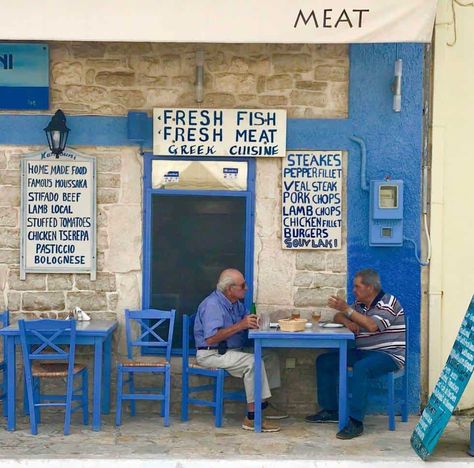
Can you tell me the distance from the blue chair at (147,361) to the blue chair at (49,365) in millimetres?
354

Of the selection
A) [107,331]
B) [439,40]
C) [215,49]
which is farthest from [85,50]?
[439,40]

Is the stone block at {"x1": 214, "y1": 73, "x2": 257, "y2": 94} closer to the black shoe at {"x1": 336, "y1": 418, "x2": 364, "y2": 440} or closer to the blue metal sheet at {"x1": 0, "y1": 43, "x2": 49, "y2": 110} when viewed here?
the blue metal sheet at {"x1": 0, "y1": 43, "x2": 49, "y2": 110}

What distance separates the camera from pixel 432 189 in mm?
8578

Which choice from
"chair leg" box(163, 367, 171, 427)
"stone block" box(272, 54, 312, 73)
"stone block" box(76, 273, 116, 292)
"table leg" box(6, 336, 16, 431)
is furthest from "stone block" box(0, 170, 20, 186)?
"stone block" box(272, 54, 312, 73)

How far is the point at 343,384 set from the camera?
25.7ft

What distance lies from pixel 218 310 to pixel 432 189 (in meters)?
2.22

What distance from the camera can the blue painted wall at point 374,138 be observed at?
338 inches

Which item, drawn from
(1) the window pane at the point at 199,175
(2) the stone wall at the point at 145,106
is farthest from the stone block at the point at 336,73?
(1) the window pane at the point at 199,175

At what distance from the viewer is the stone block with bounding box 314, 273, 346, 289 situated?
8.62 m

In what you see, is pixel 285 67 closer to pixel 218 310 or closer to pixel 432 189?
pixel 432 189

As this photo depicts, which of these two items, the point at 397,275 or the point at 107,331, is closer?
the point at 107,331

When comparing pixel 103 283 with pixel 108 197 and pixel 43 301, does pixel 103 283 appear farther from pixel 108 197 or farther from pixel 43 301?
pixel 108 197

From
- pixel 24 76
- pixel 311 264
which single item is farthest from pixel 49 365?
pixel 24 76

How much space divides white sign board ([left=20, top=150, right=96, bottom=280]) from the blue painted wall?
23cm
